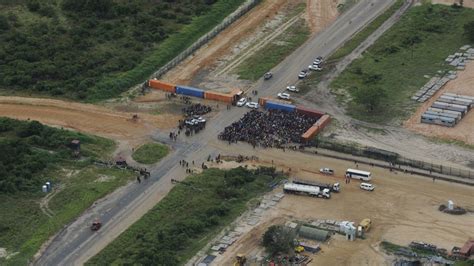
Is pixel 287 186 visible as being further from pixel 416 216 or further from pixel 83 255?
pixel 83 255

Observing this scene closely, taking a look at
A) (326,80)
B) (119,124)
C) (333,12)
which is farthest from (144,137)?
(333,12)

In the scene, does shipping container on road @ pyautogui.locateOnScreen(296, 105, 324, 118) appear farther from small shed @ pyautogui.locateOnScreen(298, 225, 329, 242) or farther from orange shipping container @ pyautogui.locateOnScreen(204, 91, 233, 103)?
small shed @ pyautogui.locateOnScreen(298, 225, 329, 242)

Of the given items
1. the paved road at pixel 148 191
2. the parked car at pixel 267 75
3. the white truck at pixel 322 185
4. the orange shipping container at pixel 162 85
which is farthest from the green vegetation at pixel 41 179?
the parked car at pixel 267 75

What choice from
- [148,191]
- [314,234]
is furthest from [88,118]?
[314,234]

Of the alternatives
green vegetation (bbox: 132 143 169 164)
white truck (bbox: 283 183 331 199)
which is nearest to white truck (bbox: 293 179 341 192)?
white truck (bbox: 283 183 331 199)

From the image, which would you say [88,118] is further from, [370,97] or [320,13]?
[320,13]
